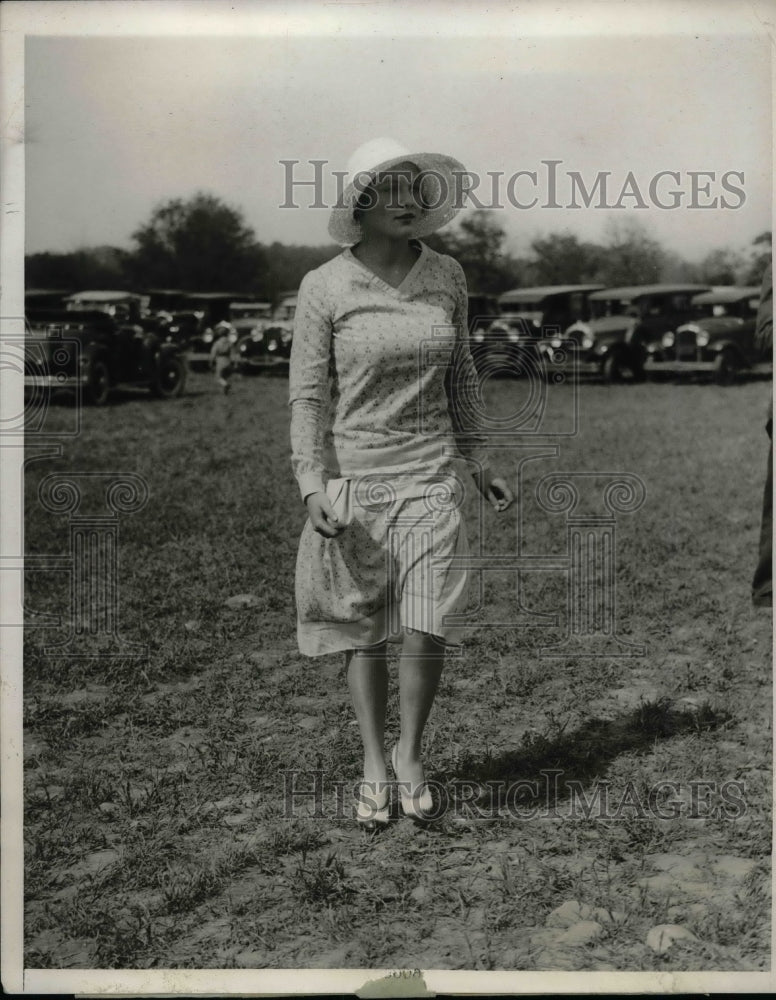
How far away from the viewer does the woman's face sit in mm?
2930

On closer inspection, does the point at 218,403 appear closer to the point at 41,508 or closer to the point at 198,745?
the point at 41,508

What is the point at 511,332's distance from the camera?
1546 cm

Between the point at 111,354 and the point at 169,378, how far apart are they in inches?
35.6

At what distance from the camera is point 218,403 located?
1355 centimetres

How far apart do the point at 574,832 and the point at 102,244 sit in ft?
24.6

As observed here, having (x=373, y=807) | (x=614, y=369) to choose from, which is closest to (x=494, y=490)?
(x=373, y=807)

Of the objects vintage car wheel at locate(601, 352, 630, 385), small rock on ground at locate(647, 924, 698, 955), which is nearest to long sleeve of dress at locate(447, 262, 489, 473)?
small rock on ground at locate(647, 924, 698, 955)

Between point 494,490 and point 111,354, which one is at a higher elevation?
point 111,354

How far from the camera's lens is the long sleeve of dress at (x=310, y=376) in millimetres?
2980

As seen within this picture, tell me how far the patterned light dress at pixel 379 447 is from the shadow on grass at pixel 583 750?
66 cm

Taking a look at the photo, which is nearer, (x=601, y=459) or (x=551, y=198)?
(x=551, y=198)

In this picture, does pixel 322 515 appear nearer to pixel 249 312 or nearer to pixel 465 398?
pixel 465 398

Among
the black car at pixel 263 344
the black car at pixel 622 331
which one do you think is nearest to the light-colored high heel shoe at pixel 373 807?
the black car at pixel 263 344

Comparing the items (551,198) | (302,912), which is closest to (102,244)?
(551,198)
